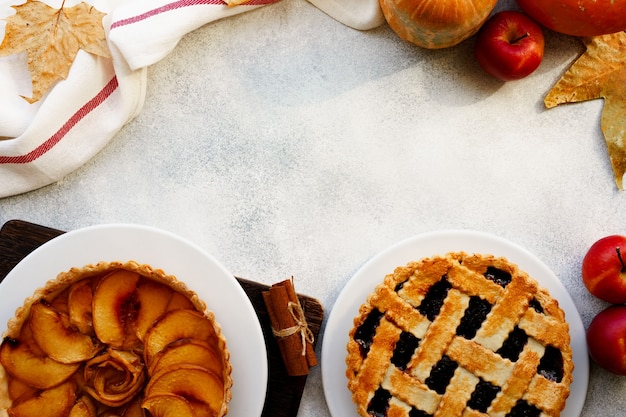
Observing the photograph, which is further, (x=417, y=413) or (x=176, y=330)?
(x=417, y=413)

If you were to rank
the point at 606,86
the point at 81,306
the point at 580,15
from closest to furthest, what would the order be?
the point at 81,306 < the point at 580,15 < the point at 606,86

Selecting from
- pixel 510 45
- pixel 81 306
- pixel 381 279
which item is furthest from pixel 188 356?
pixel 510 45

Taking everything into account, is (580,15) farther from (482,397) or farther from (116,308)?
(116,308)

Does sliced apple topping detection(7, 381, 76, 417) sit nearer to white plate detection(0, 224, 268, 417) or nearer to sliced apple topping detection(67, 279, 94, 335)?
sliced apple topping detection(67, 279, 94, 335)

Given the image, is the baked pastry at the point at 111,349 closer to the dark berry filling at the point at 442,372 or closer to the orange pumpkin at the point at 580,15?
the dark berry filling at the point at 442,372

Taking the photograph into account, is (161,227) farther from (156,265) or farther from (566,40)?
(566,40)

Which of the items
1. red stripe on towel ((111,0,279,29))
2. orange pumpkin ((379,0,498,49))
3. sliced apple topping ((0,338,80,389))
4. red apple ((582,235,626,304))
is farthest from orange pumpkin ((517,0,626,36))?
sliced apple topping ((0,338,80,389))

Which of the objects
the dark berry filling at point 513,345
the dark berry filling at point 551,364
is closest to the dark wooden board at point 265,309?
the dark berry filling at point 513,345
